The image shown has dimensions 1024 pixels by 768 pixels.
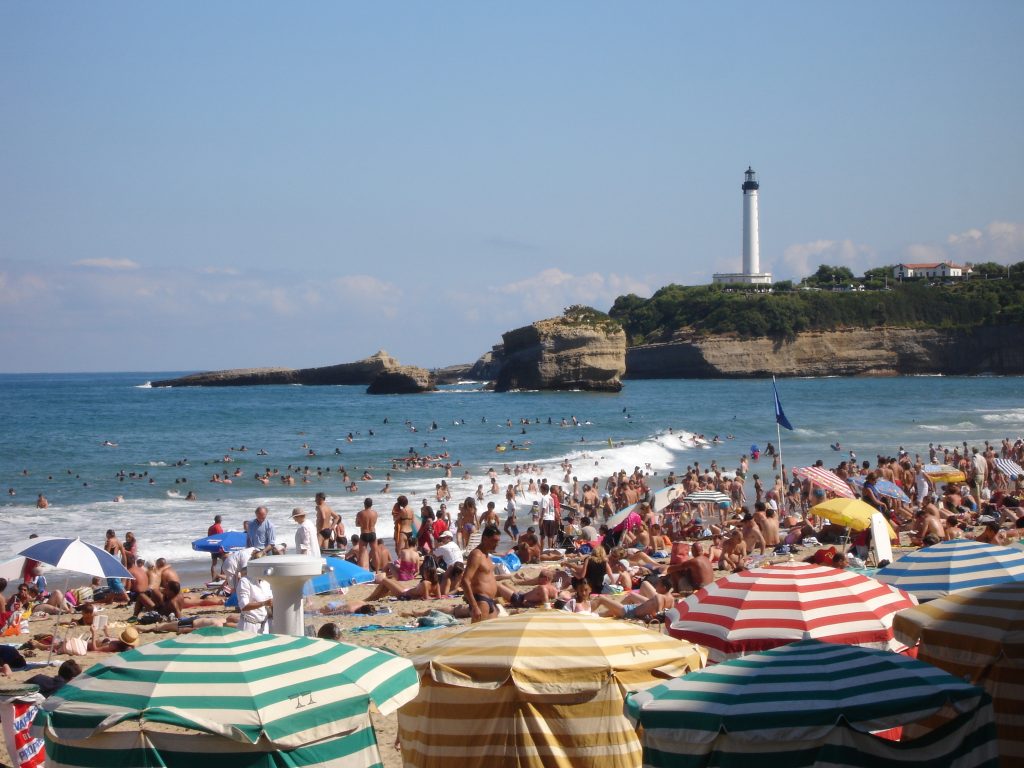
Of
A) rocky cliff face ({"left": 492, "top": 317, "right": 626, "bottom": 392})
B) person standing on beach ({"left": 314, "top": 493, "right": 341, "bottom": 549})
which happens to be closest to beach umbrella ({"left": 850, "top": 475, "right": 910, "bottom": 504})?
person standing on beach ({"left": 314, "top": 493, "right": 341, "bottom": 549})

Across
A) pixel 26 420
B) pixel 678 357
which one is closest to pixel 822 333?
pixel 678 357

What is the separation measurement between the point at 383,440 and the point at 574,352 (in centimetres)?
3627

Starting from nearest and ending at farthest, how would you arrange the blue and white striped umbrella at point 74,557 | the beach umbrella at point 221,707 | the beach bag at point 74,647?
the beach umbrella at point 221,707, the blue and white striped umbrella at point 74,557, the beach bag at point 74,647

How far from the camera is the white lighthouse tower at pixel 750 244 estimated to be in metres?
129

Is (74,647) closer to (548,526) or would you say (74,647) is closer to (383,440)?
(548,526)

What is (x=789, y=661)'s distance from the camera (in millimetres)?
4816

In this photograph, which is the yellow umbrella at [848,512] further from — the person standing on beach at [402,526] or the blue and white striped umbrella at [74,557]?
the blue and white striped umbrella at [74,557]

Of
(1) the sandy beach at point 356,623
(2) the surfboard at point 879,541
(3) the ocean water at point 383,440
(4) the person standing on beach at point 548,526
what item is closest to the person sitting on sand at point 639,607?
(1) the sandy beach at point 356,623

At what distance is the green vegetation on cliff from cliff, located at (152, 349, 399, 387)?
31943 millimetres

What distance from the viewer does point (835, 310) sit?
11838 centimetres

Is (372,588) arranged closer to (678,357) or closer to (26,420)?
(26,420)

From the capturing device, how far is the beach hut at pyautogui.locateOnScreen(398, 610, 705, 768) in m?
5.58

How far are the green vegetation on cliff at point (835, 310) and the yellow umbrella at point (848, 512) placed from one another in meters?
101

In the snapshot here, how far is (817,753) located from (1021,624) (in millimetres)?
2072
